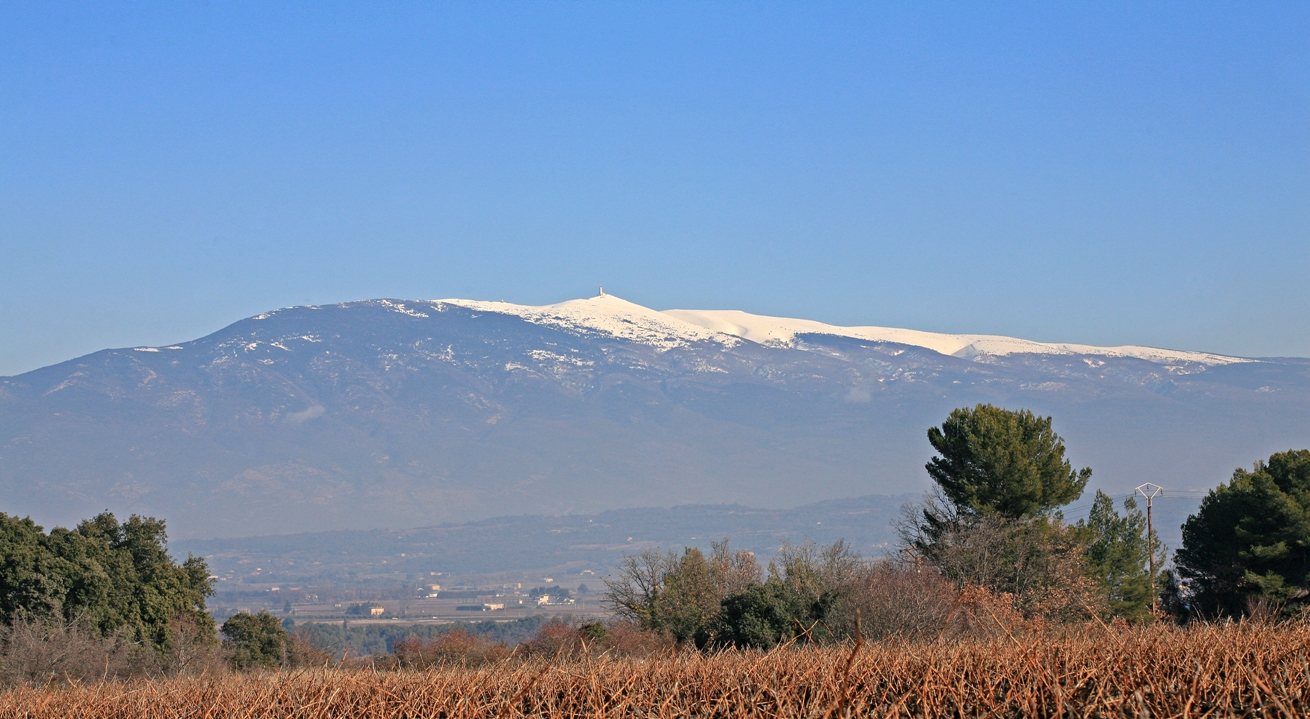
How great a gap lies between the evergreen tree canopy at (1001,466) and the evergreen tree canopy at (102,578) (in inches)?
1272

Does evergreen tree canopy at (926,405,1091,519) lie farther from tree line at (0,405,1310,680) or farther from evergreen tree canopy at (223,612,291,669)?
evergreen tree canopy at (223,612,291,669)

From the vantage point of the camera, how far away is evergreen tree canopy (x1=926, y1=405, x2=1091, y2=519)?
159 ft

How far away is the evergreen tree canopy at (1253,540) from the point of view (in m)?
40.0

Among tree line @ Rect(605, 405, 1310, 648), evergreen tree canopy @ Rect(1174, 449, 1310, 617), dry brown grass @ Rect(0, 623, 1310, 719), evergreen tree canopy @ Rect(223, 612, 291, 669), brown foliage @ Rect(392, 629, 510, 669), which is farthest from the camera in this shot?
evergreen tree canopy @ Rect(223, 612, 291, 669)

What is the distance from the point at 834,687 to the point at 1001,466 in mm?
42833

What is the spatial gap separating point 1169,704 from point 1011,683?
0.88 metres

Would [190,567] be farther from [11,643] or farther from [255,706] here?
[255,706]

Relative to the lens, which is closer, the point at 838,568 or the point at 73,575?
the point at 73,575

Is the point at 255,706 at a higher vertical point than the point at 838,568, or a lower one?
higher

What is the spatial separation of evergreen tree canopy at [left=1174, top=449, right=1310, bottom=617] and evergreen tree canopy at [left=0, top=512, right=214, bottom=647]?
39.8 metres

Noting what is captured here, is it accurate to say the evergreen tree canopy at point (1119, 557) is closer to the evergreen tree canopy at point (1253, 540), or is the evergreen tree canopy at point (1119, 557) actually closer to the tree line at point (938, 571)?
the tree line at point (938, 571)

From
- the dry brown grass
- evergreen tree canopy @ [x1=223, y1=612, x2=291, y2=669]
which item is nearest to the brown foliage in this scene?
the dry brown grass

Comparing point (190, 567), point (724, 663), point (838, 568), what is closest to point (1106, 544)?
point (838, 568)

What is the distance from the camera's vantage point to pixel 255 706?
29.1ft
